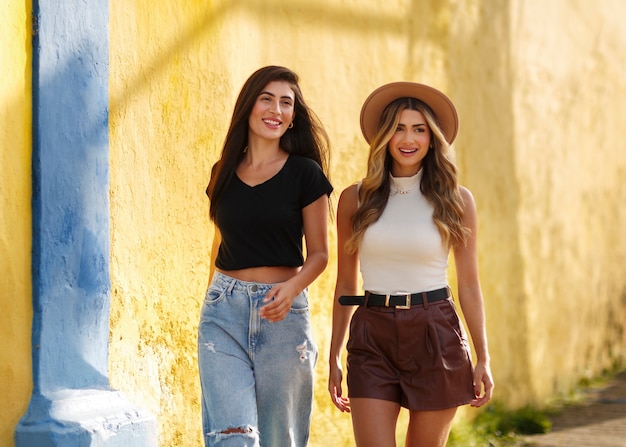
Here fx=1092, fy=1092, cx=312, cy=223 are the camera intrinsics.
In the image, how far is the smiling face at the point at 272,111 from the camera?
13.7 ft

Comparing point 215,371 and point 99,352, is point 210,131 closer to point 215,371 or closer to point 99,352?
point 99,352

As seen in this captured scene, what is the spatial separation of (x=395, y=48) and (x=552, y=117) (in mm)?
2683

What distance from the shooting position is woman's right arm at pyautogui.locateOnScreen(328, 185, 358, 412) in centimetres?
427

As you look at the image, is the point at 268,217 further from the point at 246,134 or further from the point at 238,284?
the point at 246,134

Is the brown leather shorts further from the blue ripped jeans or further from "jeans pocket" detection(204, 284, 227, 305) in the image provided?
"jeans pocket" detection(204, 284, 227, 305)

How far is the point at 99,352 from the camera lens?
4.47 meters

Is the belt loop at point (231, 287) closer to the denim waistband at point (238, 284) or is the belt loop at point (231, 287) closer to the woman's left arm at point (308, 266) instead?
the denim waistband at point (238, 284)

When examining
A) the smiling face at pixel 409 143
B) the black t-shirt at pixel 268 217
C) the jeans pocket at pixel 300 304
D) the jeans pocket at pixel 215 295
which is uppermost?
the smiling face at pixel 409 143

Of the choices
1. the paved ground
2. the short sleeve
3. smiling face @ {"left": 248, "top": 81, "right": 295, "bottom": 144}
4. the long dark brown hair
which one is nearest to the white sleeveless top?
the short sleeve

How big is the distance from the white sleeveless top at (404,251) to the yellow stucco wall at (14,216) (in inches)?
51.8

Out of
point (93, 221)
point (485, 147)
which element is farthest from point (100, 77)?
point (485, 147)

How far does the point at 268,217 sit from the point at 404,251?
539mm

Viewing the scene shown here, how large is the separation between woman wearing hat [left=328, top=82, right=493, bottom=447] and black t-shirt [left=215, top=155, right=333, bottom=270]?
27cm

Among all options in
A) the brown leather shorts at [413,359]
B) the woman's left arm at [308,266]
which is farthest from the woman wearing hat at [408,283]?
the woman's left arm at [308,266]
